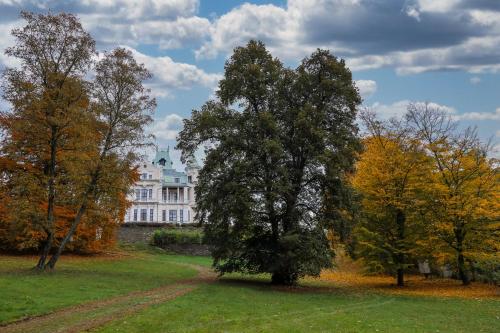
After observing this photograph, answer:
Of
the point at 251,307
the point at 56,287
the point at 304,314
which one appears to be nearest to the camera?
the point at 304,314

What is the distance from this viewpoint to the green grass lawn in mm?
15023

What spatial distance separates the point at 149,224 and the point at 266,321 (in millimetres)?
55829

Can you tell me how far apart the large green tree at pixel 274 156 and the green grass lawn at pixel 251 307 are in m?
2.30

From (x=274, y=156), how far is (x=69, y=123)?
36.2 ft

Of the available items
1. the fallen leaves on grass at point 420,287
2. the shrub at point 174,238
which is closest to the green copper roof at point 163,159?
the shrub at point 174,238

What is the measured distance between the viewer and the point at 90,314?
1617cm

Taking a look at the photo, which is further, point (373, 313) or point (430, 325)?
point (373, 313)

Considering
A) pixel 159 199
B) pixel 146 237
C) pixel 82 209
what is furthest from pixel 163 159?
pixel 82 209

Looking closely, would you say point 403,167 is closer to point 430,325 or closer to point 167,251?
point 430,325

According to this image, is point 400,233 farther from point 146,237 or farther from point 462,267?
point 146,237

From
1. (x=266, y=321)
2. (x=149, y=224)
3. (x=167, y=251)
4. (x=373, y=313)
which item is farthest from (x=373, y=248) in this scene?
(x=149, y=224)

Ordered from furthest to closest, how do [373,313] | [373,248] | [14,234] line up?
[14,234] < [373,248] < [373,313]

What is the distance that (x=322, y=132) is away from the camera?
2752 centimetres

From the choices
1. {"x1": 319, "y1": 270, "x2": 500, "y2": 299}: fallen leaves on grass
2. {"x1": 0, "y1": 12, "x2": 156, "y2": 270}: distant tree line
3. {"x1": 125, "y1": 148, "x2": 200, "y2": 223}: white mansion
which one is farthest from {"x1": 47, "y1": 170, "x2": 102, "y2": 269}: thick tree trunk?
{"x1": 125, "y1": 148, "x2": 200, "y2": 223}: white mansion
